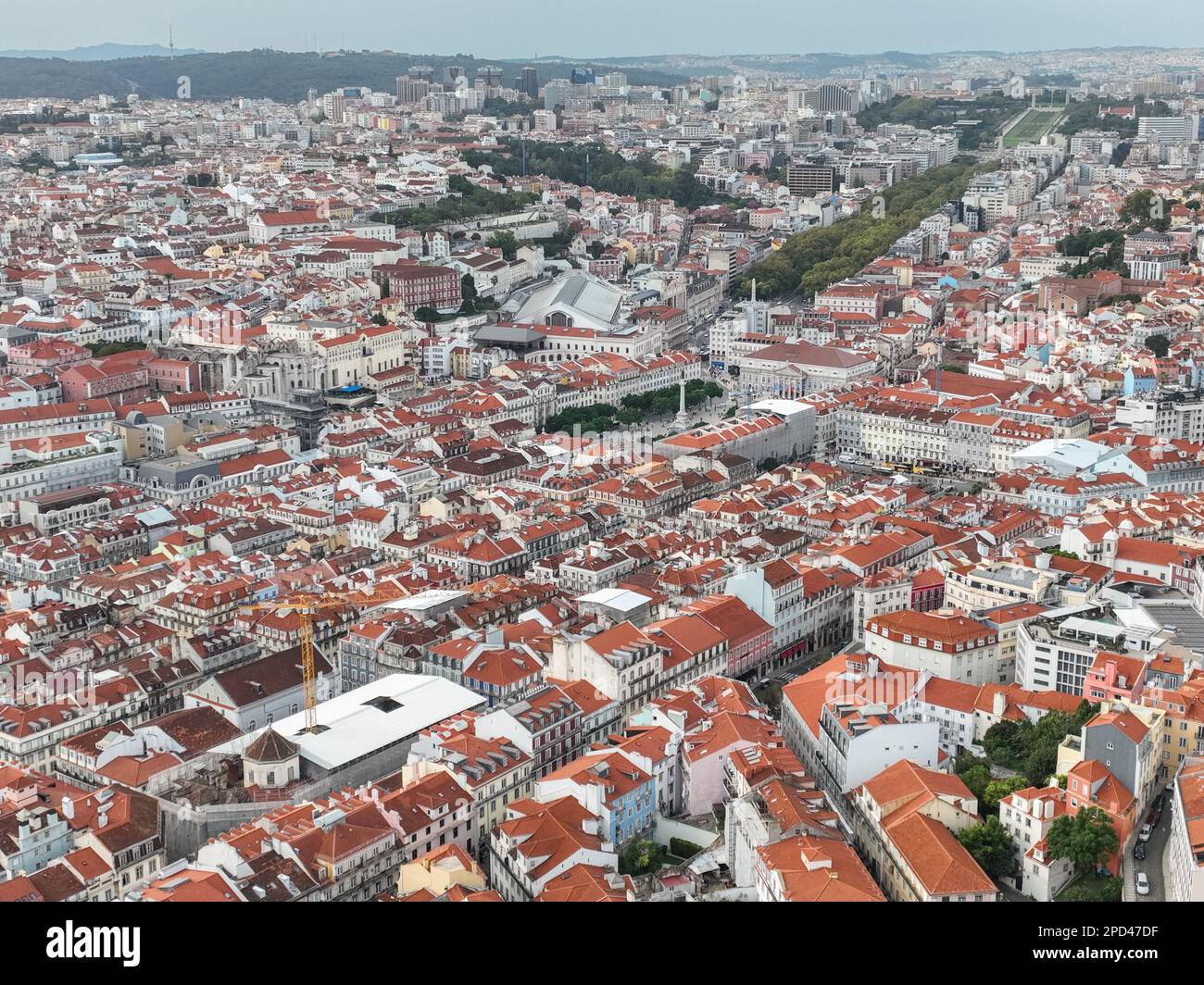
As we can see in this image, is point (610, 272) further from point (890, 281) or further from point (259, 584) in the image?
point (259, 584)

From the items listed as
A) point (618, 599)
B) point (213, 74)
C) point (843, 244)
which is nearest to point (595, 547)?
point (618, 599)

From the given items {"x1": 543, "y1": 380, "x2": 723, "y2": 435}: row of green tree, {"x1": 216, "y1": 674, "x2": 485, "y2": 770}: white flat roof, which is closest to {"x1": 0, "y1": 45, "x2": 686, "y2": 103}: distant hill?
{"x1": 543, "y1": 380, "x2": 723, "y2": 435}: row of green tree

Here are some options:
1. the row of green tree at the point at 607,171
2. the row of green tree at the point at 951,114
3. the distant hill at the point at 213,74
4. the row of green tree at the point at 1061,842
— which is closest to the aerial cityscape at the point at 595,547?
the row of green tree at the point at 1061,842

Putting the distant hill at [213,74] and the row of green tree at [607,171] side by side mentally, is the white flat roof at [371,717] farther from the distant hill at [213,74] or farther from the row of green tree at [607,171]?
the distant hill at [213,74]

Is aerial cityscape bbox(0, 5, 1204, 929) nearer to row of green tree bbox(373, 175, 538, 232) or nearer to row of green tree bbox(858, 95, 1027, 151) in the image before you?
row of green tree bbox(373, 175, 538, 232)
